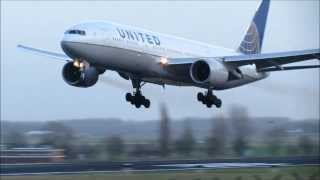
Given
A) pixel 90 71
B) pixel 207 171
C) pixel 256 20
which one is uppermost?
pixel 256 20

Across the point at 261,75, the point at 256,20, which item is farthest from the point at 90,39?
the point at 256,20

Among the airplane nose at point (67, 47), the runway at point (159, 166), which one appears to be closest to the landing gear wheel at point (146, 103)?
the runway at point (159, 166)

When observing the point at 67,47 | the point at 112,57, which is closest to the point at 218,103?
the point at 112,57

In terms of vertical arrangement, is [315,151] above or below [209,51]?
below

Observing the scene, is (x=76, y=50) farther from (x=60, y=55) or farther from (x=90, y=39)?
(x=60, y=55)

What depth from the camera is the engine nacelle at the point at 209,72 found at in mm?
49031

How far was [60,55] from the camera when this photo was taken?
54.4m

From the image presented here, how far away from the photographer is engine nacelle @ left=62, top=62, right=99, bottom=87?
159 feet

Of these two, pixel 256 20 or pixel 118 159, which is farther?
pixel 118 159

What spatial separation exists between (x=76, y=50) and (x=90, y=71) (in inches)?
106

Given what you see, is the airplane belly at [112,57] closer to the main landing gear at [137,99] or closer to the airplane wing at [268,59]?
the airplane wing at [268,59]

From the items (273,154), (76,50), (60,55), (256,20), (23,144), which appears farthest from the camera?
(23,144)

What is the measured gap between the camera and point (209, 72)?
49.0 metres

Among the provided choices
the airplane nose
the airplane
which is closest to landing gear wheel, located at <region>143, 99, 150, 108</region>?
the airplane
